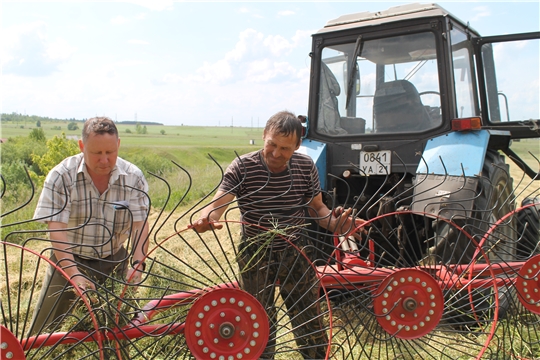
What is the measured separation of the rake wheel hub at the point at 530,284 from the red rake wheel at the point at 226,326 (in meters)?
1.57

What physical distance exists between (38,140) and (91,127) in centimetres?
1906

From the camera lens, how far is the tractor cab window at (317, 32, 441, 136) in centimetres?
423

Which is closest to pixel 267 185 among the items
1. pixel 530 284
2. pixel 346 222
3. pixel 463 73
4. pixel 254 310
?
pixel 346 222

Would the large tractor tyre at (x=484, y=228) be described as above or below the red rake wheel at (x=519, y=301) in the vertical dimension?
above

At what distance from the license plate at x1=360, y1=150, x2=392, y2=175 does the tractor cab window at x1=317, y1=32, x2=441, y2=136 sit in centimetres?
19

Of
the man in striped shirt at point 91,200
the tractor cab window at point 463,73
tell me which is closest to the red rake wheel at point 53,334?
the man in striped shirt at point 91,200

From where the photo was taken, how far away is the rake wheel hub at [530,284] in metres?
2.86

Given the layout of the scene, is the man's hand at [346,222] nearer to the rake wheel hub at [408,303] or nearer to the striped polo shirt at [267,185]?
the striped polo shirt at [267,185]

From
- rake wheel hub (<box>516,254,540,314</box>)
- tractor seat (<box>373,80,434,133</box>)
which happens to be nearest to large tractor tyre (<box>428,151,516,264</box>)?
rake wheel hub (<box>516,254,540,314</box>)

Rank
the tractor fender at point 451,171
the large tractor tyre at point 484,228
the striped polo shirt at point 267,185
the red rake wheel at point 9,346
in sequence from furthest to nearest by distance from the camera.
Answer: the tractor fender at point 451,171 < the large tractor tyre at point 484,228 < the striped polo shirt at point 267,185 < the red rake wheel at point 9,346

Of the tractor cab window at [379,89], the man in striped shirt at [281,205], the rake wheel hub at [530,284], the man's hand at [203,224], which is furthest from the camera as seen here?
the tractor cab window at [379,89]

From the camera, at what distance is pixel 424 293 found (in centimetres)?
248

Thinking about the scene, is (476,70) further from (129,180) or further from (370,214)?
(129,180)

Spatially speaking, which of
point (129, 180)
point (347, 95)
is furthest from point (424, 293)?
point (347, 95)
